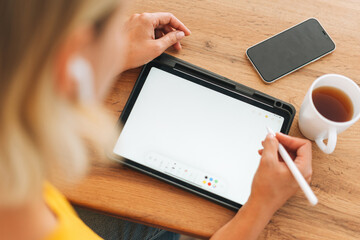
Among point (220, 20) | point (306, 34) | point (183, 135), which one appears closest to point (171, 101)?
point (183, 135)

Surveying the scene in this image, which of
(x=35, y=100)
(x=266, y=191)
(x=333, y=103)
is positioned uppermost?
(x=35, y=100)

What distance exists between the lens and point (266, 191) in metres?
0.63

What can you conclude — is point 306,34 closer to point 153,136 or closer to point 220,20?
point 220,20

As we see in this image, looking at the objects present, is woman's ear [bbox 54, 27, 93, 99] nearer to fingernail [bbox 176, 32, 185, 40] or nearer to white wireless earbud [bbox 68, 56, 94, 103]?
white wireless earbud [bbox 68, 56, 94, 103]

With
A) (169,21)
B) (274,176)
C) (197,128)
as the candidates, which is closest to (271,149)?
(274,176)

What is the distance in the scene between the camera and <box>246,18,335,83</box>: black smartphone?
2.44ft

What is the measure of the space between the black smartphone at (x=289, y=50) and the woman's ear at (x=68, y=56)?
493mm

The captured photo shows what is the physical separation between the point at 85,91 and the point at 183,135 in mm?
352

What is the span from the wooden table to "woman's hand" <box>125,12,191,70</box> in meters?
0.03

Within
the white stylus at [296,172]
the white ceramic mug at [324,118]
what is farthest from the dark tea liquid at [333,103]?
the white stylus at [296,172]

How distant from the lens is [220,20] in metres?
0.79

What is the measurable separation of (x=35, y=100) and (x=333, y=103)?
555 millimetres

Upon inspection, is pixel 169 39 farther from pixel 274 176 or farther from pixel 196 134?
pixel 274 176

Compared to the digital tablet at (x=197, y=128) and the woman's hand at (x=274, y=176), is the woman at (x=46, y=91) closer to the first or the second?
the digital tablet at (x=197, y=128)
